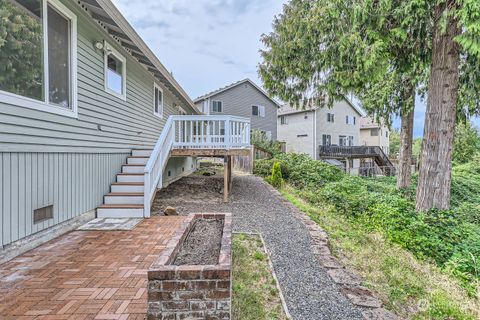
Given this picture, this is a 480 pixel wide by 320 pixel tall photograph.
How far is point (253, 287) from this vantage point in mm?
2945

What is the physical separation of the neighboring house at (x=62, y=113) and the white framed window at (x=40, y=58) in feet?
0.04

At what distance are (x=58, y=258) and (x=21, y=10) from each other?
3.20 meters

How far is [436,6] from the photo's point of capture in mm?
6285

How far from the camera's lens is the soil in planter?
2373 mm

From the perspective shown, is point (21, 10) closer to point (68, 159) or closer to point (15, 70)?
point (15, 70)

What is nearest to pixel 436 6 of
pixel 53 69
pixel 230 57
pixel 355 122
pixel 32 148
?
pixel 53 69

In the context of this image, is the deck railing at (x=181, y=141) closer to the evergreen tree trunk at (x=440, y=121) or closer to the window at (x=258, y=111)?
the evergreen tree trunk at (x=440, y=121)

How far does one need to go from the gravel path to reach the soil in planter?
89 cm

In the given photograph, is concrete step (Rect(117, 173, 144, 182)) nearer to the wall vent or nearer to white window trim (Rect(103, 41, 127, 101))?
white window trim (Rect(103, 41, 127, 101))

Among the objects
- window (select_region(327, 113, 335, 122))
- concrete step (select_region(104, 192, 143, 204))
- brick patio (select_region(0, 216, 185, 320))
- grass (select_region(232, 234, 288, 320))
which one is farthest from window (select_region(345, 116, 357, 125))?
brick patio (select_region(0, 216, 185, 320))

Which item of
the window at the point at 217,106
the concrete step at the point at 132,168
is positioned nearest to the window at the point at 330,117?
the window at the point at 217,106

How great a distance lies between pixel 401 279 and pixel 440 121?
4620 millimetres

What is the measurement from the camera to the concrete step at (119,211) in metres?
5.38

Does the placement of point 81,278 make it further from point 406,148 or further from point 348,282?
point 406,148
